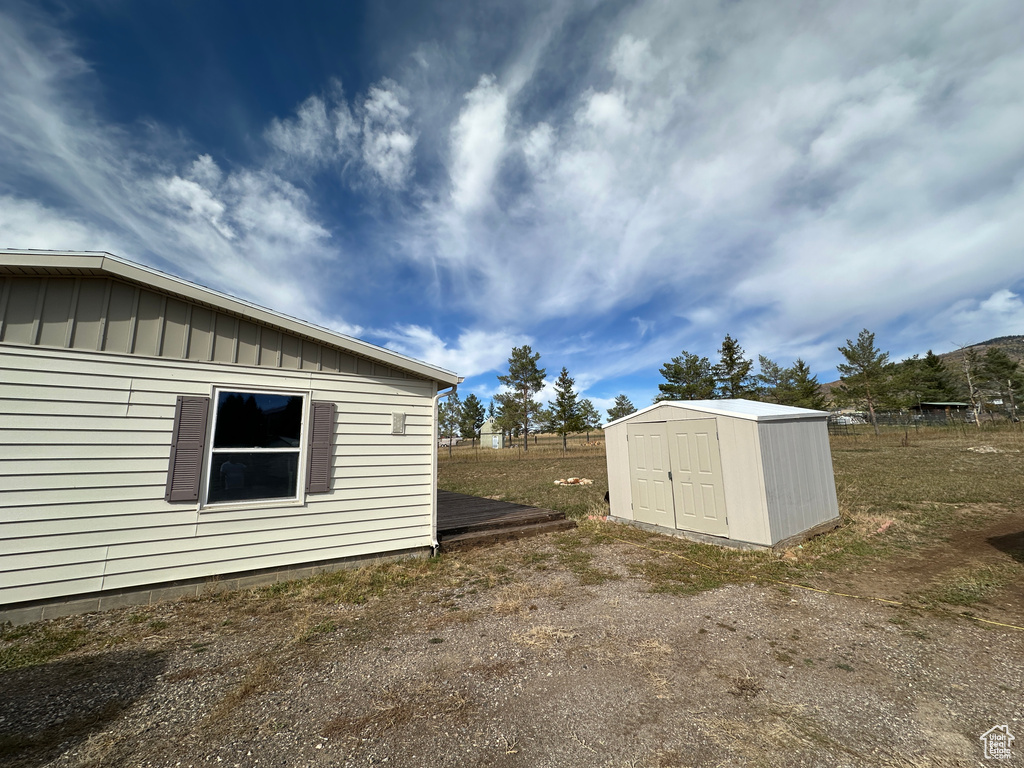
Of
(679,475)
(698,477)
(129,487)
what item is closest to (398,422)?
(129,487)

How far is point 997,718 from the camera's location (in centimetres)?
238

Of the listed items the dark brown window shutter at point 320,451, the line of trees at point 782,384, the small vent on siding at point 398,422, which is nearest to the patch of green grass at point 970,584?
the small vent on siding at point 398,422

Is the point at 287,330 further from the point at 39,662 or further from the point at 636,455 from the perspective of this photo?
the point at 636,455

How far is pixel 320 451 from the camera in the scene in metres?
5.18

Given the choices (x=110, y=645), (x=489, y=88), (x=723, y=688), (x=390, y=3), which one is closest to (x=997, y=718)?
(x=723, y=688)

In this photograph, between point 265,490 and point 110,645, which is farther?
point 265,490

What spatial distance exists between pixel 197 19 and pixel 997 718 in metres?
12.5

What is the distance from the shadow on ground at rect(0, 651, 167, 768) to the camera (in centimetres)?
224

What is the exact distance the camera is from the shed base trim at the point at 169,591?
12.6 feet

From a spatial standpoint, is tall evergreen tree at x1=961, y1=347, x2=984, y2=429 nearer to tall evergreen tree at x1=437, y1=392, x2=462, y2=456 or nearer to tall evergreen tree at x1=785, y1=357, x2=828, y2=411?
tall evergreen tree at x1=785, y1=357, x2=828, y2=411

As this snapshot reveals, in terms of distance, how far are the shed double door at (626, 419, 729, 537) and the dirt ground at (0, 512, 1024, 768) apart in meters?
1.95

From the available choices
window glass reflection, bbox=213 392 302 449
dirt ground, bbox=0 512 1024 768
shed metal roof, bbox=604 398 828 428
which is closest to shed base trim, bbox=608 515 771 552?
dirt ground, bbox=0 512 1024 768

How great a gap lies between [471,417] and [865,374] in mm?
35851

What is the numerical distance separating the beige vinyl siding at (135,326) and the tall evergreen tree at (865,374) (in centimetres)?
3778
